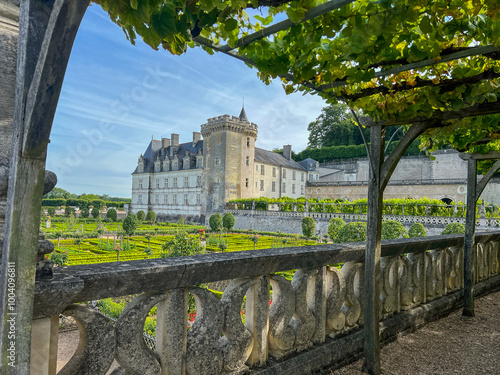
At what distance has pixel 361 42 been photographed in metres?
1.77

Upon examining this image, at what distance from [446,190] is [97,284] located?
32.0 m

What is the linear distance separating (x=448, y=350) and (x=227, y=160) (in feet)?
101

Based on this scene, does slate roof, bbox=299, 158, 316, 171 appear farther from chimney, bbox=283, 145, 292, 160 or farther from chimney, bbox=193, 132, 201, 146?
chimney, bbox=193, 132, 201, 146

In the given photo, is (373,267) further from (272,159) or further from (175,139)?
(175,139)

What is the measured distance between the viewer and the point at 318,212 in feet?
84.7

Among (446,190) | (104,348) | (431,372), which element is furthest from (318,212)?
(104,348)

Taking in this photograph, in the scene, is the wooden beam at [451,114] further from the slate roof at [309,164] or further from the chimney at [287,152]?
the slate roof at [309,164]

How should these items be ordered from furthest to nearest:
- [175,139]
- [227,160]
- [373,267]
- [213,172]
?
[175,139] → [213,172] → [227,160] → [373,267]

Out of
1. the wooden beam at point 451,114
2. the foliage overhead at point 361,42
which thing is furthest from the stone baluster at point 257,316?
the wooden beam at point 451,114

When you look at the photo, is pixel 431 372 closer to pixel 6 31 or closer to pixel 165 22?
pixel 165 22

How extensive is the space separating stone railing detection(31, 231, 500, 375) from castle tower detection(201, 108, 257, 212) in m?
30.2

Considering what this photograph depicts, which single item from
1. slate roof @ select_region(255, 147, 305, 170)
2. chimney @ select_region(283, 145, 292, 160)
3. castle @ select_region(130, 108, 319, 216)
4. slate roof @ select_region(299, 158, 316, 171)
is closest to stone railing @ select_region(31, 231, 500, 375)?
castle @ select_region(130, 108, 319, 216)

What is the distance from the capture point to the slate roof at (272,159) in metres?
37.1

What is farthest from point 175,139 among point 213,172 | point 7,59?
point 7,59
